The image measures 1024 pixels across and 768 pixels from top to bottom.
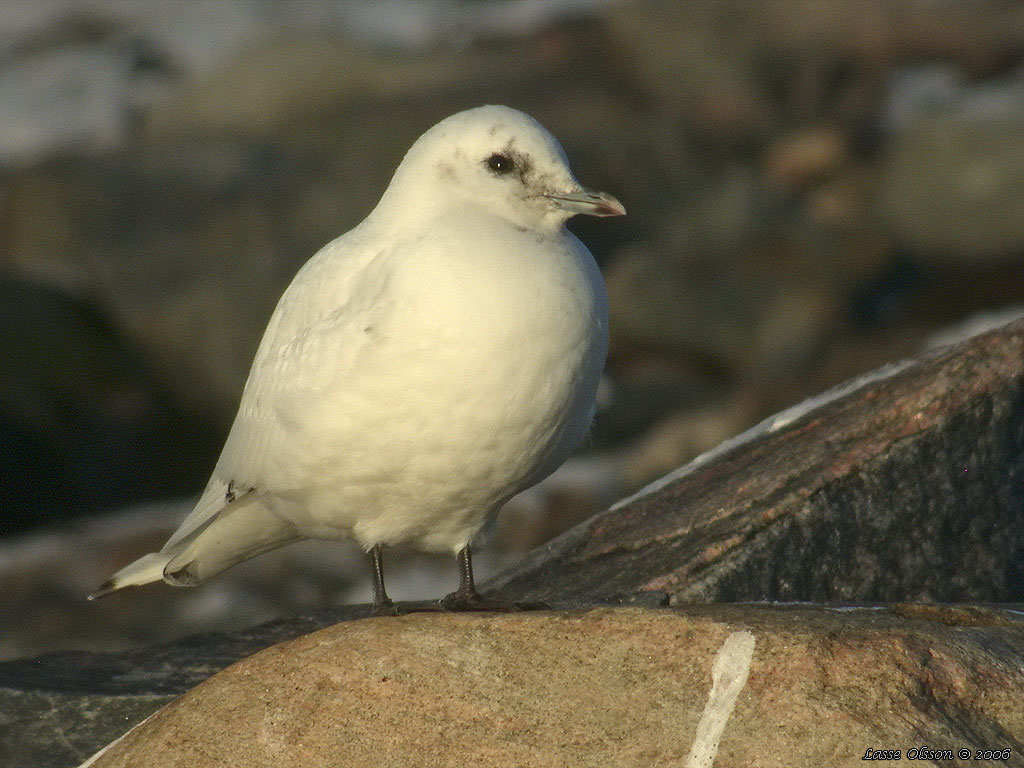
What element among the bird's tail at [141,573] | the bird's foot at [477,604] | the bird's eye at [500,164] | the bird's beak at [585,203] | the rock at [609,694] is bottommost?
the bird's tail at [141,573]

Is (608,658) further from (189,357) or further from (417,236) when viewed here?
(189,357)

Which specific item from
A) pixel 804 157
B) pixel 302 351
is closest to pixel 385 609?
pixel 302 351

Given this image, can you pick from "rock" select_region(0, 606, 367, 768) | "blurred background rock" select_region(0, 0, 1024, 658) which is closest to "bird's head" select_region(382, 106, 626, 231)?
"rock" select_region(0, 606, 367, 768)

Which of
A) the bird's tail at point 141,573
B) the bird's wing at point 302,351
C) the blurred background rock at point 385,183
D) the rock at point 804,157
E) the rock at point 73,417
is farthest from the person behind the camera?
the rock at point 804,157

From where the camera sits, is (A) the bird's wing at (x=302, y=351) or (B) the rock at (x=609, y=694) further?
(A) the bird's wing at (x=302, y=351)

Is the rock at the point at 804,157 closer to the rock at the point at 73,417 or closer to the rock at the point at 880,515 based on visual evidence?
the rock at the point at 73,417

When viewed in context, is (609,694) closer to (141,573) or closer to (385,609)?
(385,609)

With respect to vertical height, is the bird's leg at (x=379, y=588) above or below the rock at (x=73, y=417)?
above

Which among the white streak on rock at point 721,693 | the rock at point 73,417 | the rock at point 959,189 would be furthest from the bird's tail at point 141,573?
the rock at point 959,189

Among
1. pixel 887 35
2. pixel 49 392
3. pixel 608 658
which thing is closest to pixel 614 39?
pixel 887 35
